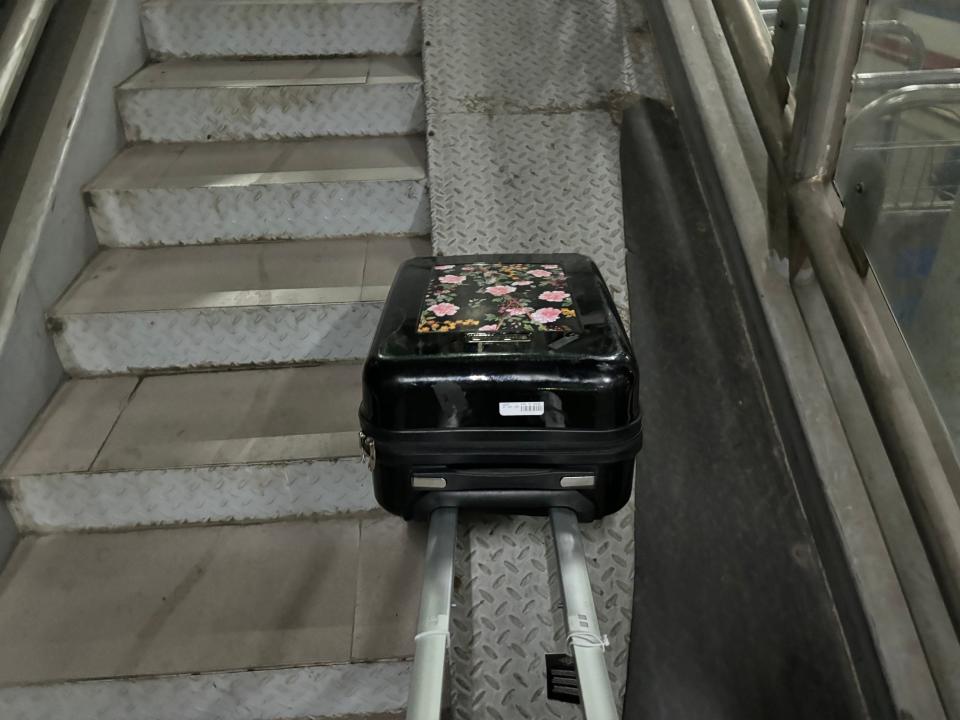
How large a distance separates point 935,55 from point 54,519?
1.74 m

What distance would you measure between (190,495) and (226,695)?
384 millimetres

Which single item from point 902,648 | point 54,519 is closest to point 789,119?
point 902,648

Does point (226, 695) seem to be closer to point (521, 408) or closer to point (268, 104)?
point (521, 408)

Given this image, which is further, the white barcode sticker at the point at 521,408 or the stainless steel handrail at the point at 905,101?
the stainless steel handrail at the point at 905,101

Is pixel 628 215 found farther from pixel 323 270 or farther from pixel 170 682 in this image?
pixel 170 682

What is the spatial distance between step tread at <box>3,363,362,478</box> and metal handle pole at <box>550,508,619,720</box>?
0.54 meters

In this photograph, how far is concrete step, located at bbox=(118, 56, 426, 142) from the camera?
182cm

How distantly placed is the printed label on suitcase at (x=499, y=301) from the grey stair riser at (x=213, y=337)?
431 millimetres

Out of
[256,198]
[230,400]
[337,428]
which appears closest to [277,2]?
[256,198]

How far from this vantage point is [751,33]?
4.75 ft

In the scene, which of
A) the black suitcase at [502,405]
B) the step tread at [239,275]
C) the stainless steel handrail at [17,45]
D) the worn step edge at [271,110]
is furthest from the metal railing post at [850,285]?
the stainless steel handrail at [17,45]

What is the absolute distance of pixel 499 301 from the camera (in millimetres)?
1026

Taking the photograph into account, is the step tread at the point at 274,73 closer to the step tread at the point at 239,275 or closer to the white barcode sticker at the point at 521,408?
the step tread at the point at 239,275

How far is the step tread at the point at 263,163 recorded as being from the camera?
166 centimetres
